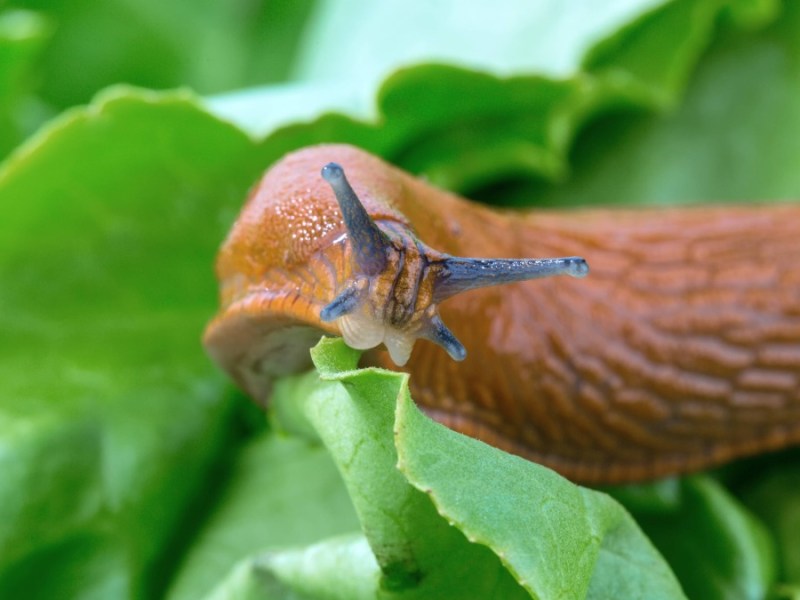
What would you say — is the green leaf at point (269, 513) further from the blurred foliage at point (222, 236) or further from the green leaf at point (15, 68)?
the green leaf at point (15, 68)

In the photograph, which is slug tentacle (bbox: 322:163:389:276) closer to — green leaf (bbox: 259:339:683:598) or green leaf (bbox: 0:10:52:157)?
green leaf (bbox: 259:339:683:598)

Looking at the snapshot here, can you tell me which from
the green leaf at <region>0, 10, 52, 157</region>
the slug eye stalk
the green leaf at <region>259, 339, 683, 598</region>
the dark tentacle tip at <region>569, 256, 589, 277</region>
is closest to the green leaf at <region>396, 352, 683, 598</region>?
the green leaf at <region>259, 339, 683, 598</region>

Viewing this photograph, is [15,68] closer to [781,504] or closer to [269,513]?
[269,513]

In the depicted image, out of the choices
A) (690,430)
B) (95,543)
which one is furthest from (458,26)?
(95,543)

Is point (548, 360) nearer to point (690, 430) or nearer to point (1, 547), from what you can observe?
point (690, 430)

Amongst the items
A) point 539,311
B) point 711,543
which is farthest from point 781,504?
point 539,311
